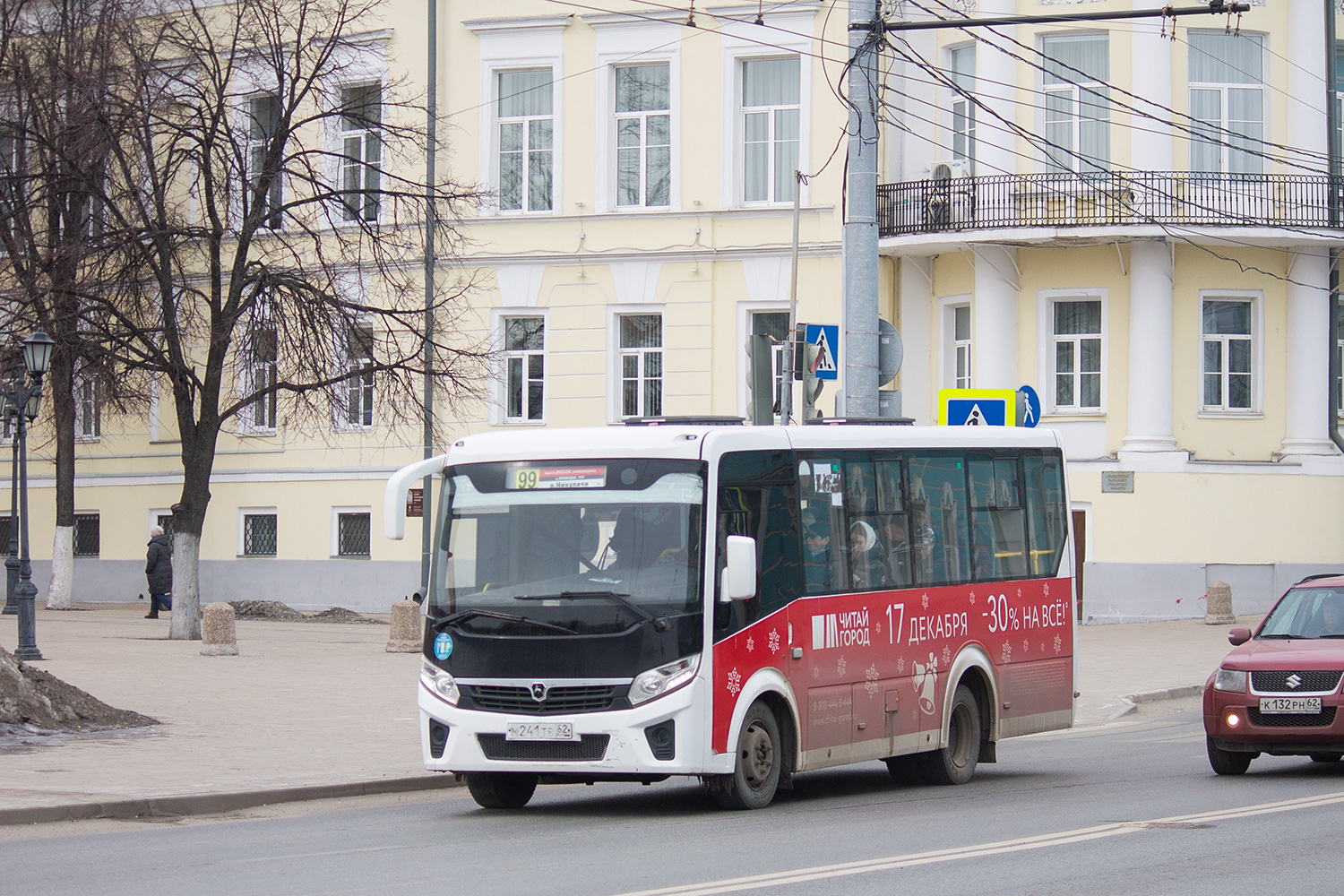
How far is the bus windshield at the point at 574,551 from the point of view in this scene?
12.0 m

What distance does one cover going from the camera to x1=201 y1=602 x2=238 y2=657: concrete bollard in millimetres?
25688

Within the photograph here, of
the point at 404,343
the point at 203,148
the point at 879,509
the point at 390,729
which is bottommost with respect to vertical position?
the point at 390,729

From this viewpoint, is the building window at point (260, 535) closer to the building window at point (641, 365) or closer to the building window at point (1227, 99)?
the building window at point (641, 365)

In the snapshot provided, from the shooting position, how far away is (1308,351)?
3419 centimetres

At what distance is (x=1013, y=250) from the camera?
1367 inches

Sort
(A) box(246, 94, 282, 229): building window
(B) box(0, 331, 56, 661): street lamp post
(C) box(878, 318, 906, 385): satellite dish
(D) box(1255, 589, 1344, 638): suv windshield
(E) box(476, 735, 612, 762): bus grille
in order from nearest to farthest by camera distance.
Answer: (E) box(476, 735, 612, 762): bus grille → (D) box(1255, 589, 1344, 638): suv windshield → (C) box(878, 318, 906, 385): satellite dish → (B) box(0, 331, 56, 661): street lamp post → (A) box(246, 94, 282, 229): building window

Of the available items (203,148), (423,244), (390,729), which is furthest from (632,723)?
(423,244)

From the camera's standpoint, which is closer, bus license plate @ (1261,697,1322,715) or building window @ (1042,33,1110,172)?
bus license plate @ (1261,697,1322,715)

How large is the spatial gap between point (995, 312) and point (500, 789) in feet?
77.4

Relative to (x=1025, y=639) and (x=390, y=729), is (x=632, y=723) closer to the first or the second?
(x=1025, y=639)

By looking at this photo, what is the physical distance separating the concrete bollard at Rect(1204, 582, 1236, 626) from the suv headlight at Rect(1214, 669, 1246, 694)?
18.5m

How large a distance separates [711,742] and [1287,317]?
83.8 feet

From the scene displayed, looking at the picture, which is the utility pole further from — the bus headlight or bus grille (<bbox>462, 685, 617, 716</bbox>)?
bus grille (<bbox>462, 685, 617, 716</bbox>)

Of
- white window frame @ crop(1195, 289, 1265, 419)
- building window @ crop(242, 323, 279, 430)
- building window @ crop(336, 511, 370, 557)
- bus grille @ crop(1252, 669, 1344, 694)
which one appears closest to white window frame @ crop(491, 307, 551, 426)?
building window @ crop(336, 511, 370, 557)
